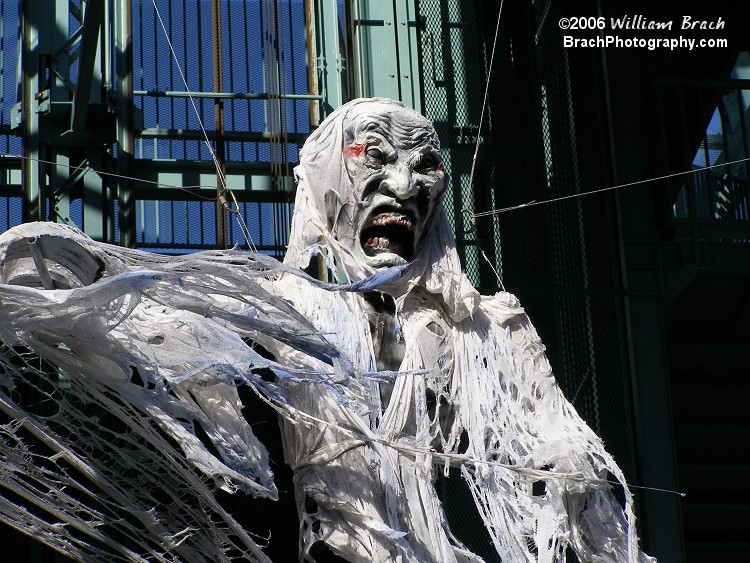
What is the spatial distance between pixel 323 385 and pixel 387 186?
0.85m

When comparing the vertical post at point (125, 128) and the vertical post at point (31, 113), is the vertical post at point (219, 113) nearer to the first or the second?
the vertical post at point (125, 128)

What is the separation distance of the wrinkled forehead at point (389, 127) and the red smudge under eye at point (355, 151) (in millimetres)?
27

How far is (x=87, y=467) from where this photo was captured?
5.09m

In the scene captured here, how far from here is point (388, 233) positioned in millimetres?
6109

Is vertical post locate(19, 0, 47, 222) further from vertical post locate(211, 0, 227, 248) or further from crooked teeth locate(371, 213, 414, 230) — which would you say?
crooked teeth locate(371, 213, 414, 230)

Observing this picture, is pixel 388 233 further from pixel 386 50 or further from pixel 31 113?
pixel 31 113

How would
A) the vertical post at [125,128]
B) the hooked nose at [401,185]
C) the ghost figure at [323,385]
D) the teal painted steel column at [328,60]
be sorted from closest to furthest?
1. the ghost figure at [323,385]
2. the hooked nose at [401,185]
3. the vertical post at [125,128]
4. the teal painted steel column at [328,60]

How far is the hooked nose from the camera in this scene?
6.04 m

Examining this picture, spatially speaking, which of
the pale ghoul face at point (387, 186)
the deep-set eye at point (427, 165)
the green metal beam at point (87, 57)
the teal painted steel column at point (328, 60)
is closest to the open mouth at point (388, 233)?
the pale ghoul face at point (387, 186)

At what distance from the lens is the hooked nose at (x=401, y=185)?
604cm

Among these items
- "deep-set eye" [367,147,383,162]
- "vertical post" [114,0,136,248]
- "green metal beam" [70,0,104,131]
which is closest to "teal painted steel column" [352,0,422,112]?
"vertical post" [114,0,136,248]

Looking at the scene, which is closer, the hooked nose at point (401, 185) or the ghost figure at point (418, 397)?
the ghost figure at point (418, 397)

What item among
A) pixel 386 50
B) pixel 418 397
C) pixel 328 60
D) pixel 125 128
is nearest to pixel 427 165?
pixel 418 397

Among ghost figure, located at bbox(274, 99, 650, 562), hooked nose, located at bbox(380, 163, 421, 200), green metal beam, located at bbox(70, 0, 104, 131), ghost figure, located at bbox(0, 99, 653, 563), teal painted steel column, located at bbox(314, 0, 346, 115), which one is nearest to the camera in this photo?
ghost figure, located at bbox(0, 99, 653, 563)
